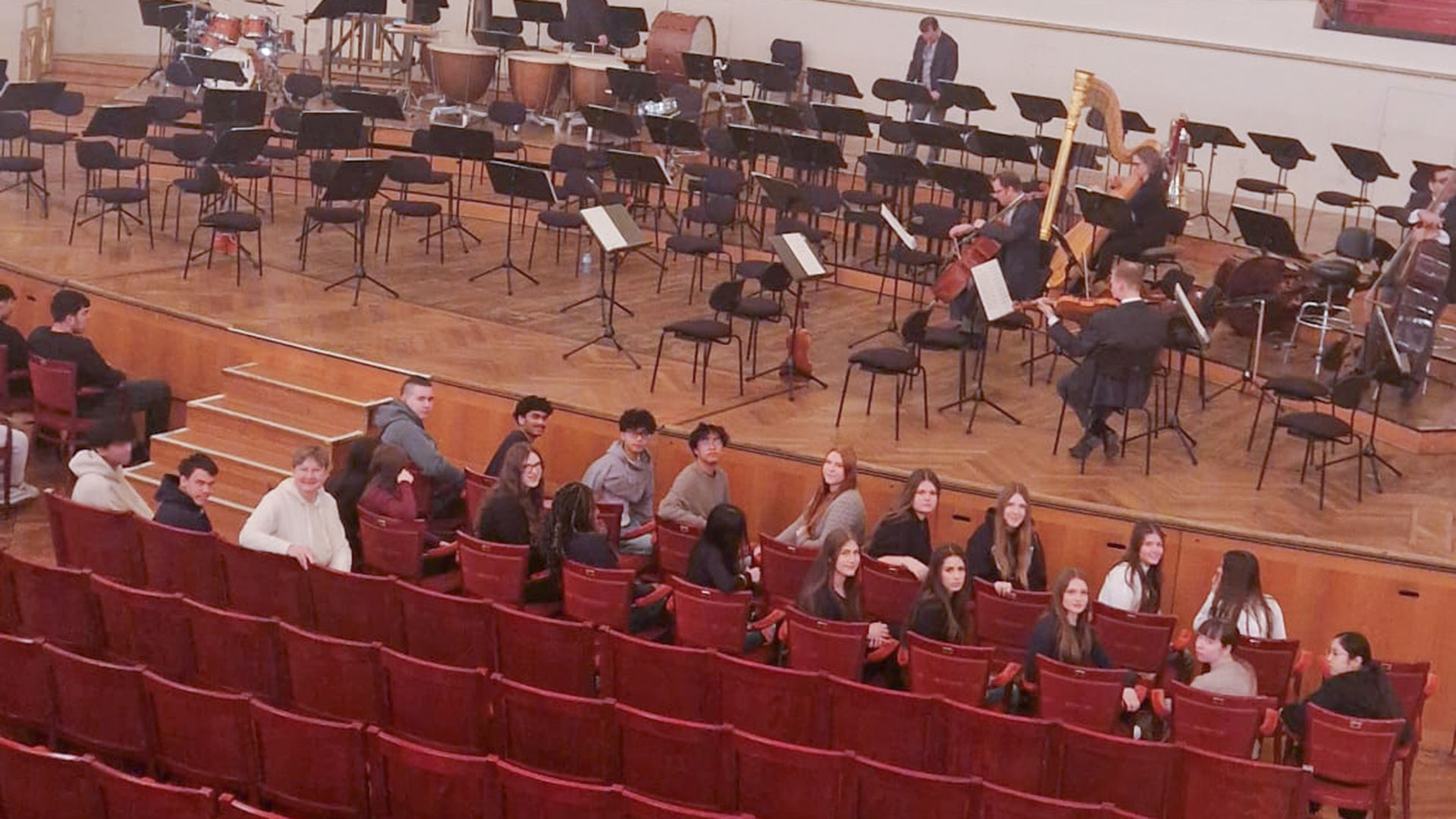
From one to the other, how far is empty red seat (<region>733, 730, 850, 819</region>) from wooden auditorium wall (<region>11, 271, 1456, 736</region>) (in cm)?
340

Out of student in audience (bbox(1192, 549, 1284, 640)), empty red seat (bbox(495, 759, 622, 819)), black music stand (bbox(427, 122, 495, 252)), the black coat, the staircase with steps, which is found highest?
black music stand (bbox(427, 122, 495, 252))

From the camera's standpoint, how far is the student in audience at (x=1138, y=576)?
7.94 m

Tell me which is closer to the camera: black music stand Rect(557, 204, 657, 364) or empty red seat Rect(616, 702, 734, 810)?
empty red seat Rect(616, 702, 734, 810)

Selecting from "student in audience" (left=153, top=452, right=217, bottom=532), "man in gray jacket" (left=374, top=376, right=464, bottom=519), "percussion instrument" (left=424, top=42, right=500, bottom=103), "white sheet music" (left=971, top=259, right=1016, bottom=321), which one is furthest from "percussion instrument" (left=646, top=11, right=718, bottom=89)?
"student in audience" (left=153, top=452, right=217, bottom=532)

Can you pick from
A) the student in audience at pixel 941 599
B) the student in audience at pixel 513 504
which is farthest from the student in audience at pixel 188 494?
the student in audience at pixel 941 599

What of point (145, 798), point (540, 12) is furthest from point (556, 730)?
point (540, 12)

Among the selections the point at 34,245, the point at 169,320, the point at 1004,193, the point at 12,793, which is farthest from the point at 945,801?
the point at 34,245

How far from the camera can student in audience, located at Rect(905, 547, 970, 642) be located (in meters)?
7.41

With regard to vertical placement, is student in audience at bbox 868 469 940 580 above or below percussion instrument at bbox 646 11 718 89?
below

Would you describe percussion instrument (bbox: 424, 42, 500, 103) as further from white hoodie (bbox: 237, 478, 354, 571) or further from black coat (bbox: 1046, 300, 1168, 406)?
white hoodie (bbox: 237, 478, 354, 571)

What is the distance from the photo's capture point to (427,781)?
5695mm

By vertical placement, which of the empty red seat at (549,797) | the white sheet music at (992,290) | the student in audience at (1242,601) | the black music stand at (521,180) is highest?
the black music stand at (521,180)

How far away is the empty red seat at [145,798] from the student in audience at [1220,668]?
3875 millimetres

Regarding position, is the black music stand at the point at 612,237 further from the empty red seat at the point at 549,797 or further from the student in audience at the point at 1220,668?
the empty red seat at the point at 549,797
